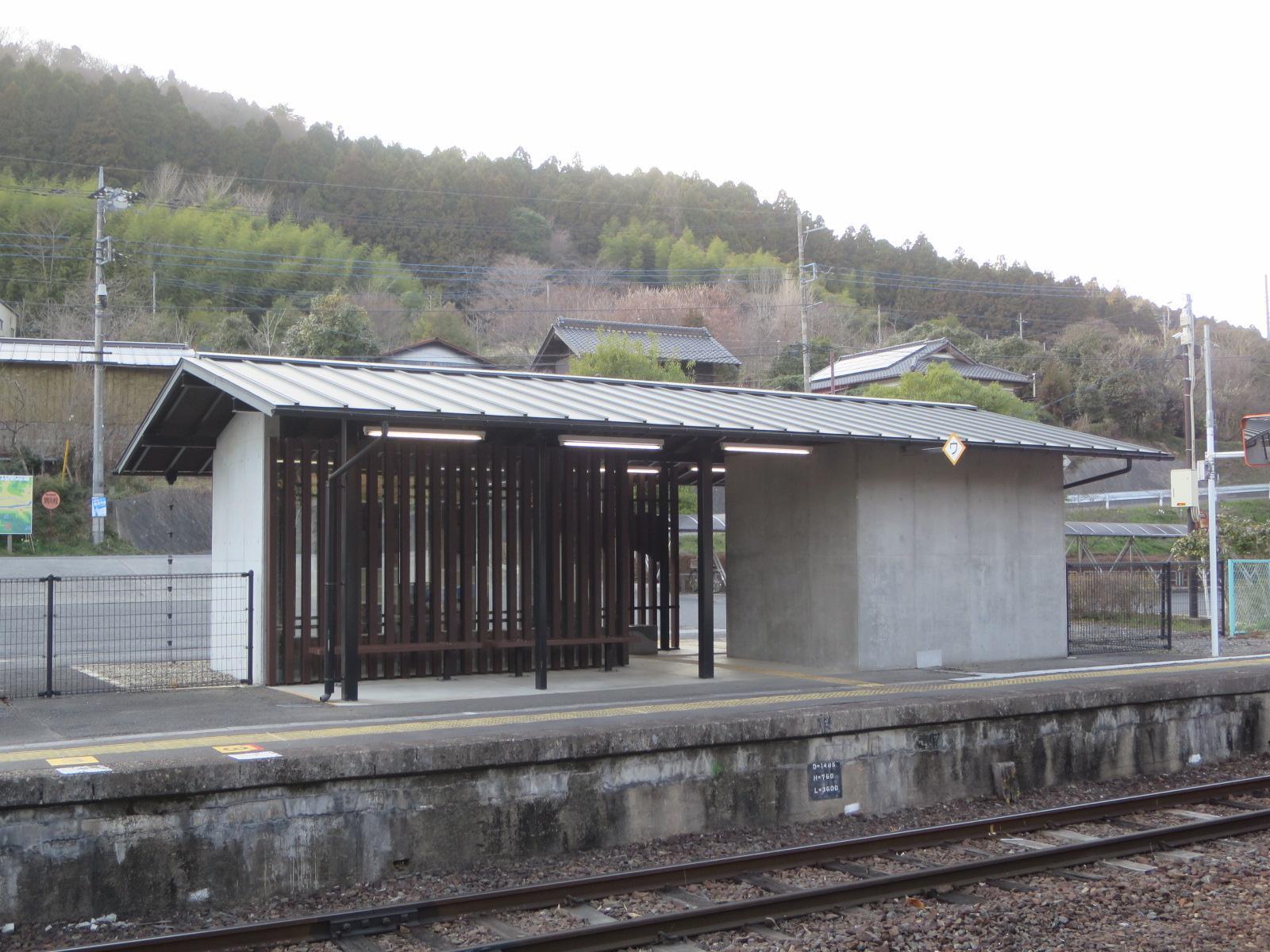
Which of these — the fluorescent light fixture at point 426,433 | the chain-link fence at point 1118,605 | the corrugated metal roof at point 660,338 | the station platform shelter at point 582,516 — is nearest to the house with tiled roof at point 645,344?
the corrugated metal roof at point 660,338

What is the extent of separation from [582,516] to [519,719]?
4917 mm

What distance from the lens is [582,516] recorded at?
15328mm

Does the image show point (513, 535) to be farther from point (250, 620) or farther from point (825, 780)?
point (825, 780)

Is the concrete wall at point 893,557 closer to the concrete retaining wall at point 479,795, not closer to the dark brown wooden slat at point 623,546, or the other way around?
the dark brown wooden slat at point 623,546

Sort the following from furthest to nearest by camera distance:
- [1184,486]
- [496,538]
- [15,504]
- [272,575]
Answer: [15,504] < [1184,486] < [496,538] < [272,575]

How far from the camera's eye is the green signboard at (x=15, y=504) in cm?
3197

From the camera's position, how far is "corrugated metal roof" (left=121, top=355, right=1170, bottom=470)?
11719 millimetres

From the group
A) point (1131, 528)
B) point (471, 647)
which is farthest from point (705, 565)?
point (1131, 528)

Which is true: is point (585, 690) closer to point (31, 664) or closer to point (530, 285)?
point (31, 664)

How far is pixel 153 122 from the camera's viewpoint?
68.9 metres

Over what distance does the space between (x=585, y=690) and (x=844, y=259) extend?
72.2m

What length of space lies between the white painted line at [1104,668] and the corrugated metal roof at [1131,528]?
948 inches

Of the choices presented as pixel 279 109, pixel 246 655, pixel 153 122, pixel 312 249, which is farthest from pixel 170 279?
pixel 246 655

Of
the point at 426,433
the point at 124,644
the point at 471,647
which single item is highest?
the point at 426,433
